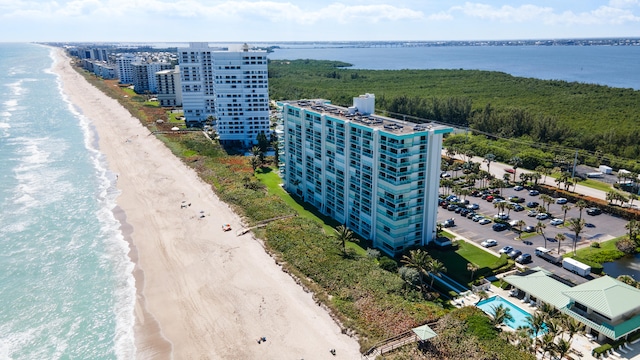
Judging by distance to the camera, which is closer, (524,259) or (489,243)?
(524,259)

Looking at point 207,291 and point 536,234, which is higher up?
point 536,234

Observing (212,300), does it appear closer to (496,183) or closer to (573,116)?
(496,183)

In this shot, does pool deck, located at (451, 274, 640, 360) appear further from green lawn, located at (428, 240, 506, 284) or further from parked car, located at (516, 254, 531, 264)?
parked car, located at (516, 254, 531, 264)

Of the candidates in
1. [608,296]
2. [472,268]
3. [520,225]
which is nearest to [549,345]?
[608,296]

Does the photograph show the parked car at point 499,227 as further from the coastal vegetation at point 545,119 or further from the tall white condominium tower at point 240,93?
the tall white condominium tower at point 240,93

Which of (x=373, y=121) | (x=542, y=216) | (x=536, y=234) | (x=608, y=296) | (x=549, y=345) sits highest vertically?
(x=373, y=121)

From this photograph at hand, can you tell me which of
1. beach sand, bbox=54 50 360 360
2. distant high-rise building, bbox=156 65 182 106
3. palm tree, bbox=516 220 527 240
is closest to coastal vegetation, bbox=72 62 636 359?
beach sand, bbox=54 50 360 360

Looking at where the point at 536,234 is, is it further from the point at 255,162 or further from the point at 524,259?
the point at 255,162
